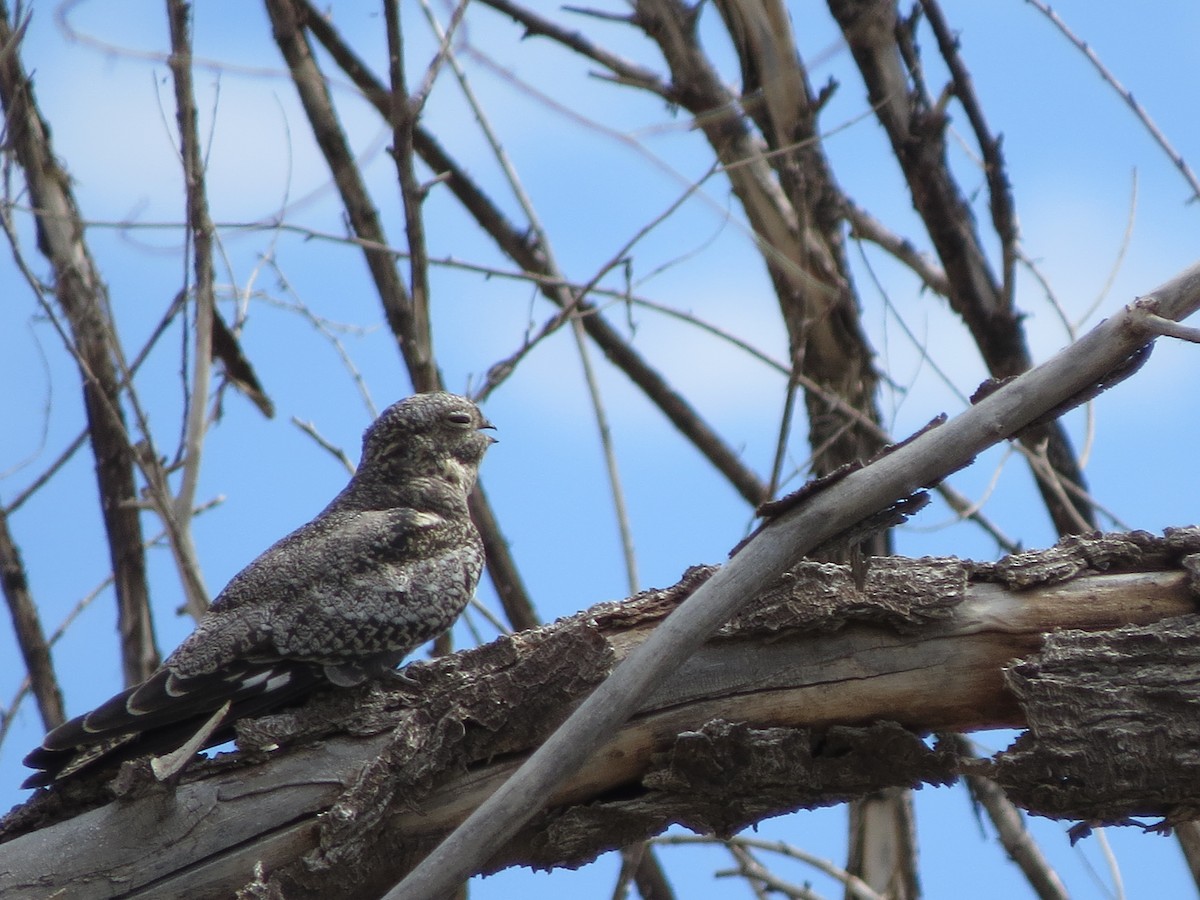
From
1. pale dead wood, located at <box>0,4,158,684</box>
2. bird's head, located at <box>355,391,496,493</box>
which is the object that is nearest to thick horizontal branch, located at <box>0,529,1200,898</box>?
bird's head, located at <box>355,391,496,493</box>

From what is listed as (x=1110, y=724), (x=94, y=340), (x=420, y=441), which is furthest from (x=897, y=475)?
(x=94, y=340)

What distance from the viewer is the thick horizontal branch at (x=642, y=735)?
334 centimetres

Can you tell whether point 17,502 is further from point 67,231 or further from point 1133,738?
point 1133,738

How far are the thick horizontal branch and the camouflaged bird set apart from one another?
136 mm

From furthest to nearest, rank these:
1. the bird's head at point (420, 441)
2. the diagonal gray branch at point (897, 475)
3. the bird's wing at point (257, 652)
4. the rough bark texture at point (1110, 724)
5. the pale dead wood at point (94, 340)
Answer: the pale dead wood at point (94, 340)
the bird's head at point (420, 441)
the bird's wing at point (257, 652)
the rough bark texture at point (1110, 724)
the diagonal gray branch at point (897, 475)

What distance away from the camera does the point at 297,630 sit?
3674mm

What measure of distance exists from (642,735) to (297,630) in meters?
0.99

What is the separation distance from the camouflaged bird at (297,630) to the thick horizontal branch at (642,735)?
0.45 feet

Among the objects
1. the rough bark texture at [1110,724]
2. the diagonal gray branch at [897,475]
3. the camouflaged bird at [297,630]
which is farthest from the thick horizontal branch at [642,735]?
the diagonal gray branch at [897,475]

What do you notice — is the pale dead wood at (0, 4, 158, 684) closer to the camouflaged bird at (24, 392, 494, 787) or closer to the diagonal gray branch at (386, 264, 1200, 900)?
the camouflaged bird at (24, 392, 494, 787)

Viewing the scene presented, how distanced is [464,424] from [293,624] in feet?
4.23

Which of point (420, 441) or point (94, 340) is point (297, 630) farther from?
point (94, 340)

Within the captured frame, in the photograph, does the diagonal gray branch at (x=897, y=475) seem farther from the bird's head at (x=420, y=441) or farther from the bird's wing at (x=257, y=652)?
the bird's head at (x=420, y=441)

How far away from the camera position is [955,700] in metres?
3.48
